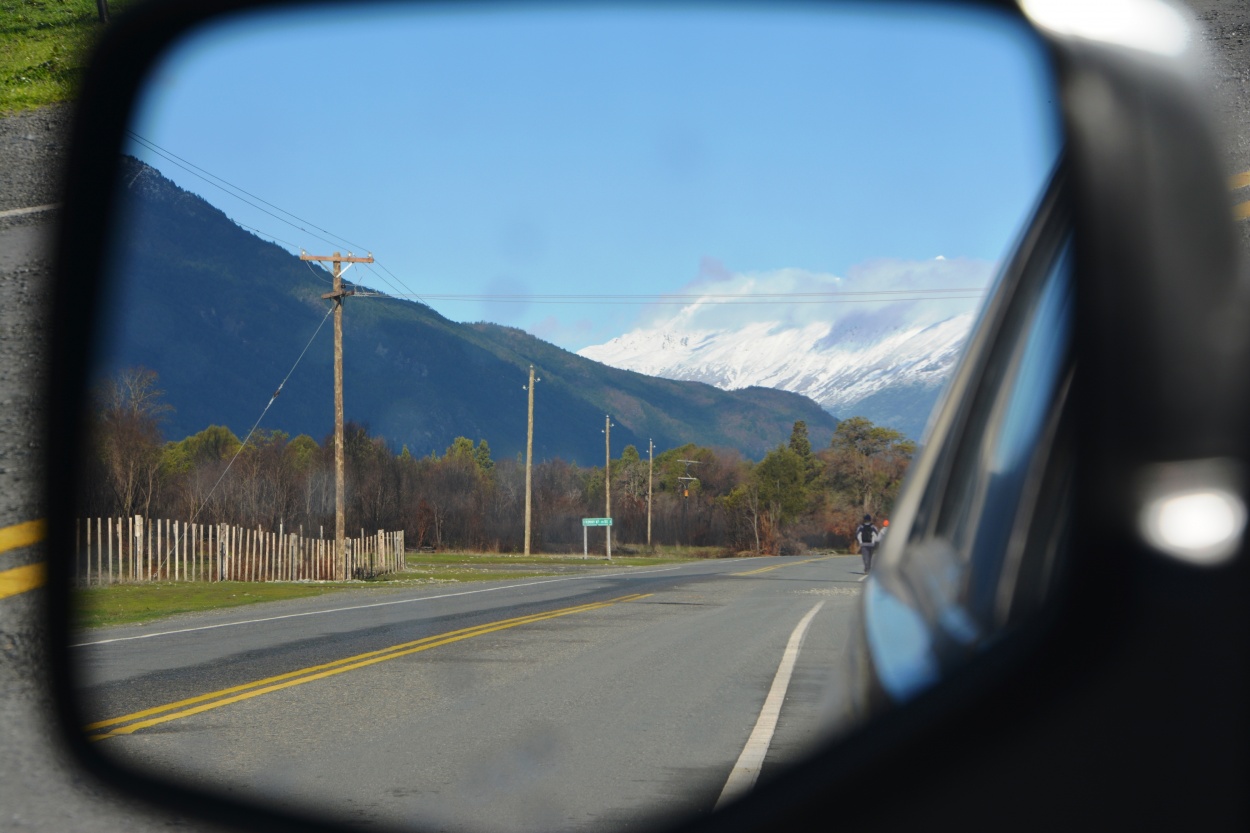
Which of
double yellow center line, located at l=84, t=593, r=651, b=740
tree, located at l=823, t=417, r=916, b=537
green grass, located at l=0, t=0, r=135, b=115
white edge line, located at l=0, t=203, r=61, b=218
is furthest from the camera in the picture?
green grass, located at l=0, t=0, r=135, b=115

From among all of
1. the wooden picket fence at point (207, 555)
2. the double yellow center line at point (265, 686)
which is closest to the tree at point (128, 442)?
the wooden picket fence at point (207, 555)

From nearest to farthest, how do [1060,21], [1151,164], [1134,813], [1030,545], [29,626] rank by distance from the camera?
[1134,813] < [1151,164] < [1030,545] < [1060,21] < [29,626]

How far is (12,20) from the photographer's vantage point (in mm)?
34969

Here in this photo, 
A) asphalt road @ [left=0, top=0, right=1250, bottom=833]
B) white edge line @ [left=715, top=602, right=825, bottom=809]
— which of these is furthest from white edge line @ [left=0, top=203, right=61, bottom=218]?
white edge line @ [left=715, top=602, right=825, bottom=809]

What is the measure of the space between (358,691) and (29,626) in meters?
3.73

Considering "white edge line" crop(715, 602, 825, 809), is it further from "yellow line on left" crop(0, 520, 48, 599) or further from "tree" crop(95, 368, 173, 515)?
"tree" crop(95, 368, 173, 515)

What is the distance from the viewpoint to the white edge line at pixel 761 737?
587 centimetres

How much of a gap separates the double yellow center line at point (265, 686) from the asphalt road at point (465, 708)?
0.09ft

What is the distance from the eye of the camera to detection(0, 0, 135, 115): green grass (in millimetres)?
31219

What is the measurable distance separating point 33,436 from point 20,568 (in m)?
4.20

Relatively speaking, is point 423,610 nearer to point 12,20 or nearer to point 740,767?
point 740,767

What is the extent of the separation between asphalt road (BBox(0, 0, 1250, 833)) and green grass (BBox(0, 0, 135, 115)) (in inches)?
21.7

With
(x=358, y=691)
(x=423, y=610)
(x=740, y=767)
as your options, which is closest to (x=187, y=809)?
(x=740, y=767)

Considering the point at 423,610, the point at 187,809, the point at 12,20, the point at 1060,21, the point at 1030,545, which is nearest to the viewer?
the point at 1030,545
